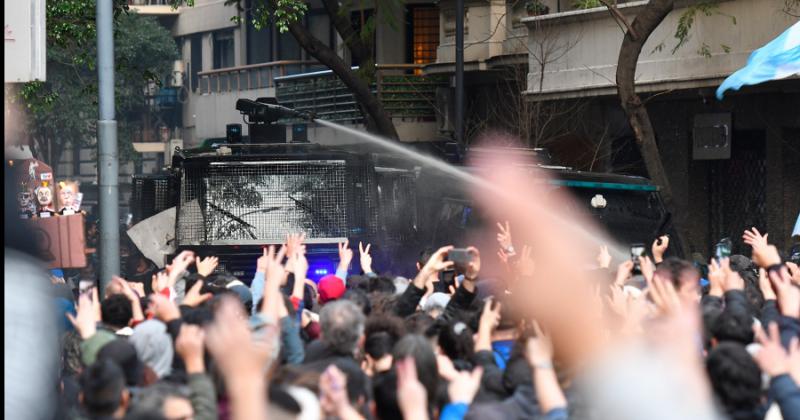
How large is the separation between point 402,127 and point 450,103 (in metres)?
1.15

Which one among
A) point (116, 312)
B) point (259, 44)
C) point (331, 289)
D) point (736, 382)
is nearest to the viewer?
point (736, 382)

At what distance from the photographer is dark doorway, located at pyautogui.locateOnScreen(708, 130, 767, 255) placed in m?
21.6

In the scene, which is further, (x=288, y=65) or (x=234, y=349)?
(x=288, y=65)

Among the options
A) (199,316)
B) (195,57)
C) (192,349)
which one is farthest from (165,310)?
(195,57)

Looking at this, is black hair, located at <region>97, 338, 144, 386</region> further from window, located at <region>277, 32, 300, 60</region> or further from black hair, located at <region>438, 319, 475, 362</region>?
window, located at <region>277, 32, 300, 60</region>

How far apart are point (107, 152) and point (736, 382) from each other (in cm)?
887

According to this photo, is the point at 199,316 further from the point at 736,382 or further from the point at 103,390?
the point at 736,382

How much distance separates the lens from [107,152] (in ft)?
45.0


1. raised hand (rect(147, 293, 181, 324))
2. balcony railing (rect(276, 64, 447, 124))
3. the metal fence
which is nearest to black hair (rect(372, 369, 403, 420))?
raised hand (rect(147, 293, 181, 324))

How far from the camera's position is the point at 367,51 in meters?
24.8

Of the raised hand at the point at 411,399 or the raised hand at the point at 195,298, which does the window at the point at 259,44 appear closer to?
the raised hand at the point at 195,298

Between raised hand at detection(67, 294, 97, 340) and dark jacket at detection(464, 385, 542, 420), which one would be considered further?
raised hand at detection(67, 294, 97, 340)

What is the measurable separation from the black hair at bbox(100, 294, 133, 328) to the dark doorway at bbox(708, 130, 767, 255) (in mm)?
14361

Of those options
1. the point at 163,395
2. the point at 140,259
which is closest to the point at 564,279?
the point at 163,395
